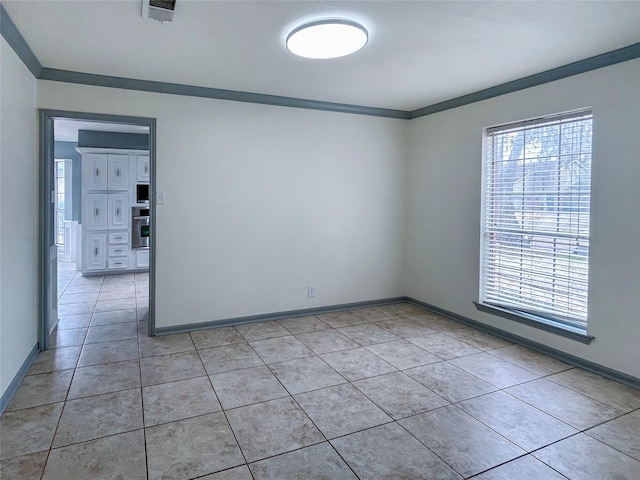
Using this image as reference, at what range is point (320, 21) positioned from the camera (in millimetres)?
Result: 2490

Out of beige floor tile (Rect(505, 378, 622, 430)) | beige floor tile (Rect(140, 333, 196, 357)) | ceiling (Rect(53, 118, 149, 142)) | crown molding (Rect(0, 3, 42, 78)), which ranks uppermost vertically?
ceiling (Rect(53, 118, 149, 142))

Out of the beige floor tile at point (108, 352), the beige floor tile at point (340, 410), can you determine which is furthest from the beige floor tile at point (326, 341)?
the beige floor tile at point (108, 352)

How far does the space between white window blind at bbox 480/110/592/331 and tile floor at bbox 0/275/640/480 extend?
536 mm

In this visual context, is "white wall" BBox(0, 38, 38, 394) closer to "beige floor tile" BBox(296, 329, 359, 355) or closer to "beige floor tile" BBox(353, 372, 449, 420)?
"beige floor tile" BBox(296, 329, 359, 355)

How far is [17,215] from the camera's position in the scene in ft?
9.53

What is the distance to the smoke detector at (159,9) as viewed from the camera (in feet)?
7.43

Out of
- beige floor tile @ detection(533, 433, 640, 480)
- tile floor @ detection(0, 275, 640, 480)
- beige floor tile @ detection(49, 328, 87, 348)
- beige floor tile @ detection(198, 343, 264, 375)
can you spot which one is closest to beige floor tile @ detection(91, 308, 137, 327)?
beige floor tile @ detection(49, 328, 87, 348)

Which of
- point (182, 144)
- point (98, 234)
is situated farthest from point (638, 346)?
point (98, 234)

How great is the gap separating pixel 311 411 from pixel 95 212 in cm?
593

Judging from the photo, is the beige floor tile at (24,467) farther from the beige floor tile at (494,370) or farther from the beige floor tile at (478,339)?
the beige floor tile at (478,339)

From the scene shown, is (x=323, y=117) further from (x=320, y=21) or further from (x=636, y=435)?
(x=636, y=435)

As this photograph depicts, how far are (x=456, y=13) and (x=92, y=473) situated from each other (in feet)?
10.5

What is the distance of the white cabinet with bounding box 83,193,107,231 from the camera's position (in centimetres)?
679

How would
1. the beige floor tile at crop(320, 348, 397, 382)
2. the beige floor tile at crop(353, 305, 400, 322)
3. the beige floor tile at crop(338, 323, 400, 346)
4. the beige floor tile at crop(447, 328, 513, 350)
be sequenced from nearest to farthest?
1. the beige floor tile at crop(320, 348, 397, 382)
2. the beige floor tile at crop(447, 328, 513, 350)
3. the beige floor tile at crop(338, 323, 400, 346)
4. the beige floor tile at crop(353, 305, 400, 322)
